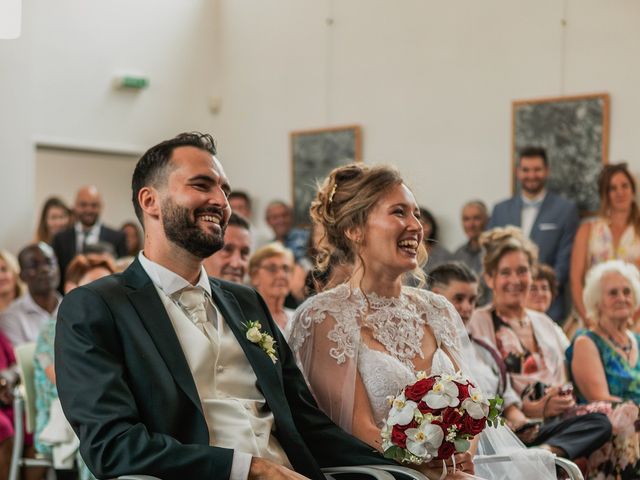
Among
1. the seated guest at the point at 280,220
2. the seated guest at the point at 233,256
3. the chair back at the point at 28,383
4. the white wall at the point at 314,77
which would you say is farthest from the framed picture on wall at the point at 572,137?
the chair back at the point at 28,383

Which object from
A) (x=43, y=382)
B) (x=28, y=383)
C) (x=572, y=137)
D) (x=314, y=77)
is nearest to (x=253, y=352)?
(x=43, y=382)

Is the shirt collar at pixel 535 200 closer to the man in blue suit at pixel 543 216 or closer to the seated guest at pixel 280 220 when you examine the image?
the man in blue suit at pixel 543 216

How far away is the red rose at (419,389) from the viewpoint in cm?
305

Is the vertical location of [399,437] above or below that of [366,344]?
below

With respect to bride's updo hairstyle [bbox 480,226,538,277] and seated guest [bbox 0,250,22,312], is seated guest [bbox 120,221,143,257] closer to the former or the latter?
seated guest [bbox 0,250,22,312]

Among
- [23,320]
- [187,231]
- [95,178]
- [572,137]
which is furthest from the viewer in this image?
[95,178]

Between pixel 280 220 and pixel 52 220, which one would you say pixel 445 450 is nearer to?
pixel 52 220

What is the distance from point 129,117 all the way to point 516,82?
12.7 ft

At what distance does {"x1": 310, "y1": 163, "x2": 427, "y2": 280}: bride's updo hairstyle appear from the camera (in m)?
3.52

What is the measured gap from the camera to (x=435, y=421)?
2.98 meters

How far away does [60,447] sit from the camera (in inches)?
182

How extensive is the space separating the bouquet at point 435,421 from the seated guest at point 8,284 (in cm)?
457

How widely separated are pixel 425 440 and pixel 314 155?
779 centimetres

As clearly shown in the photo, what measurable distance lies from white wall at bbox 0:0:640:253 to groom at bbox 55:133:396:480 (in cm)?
592
